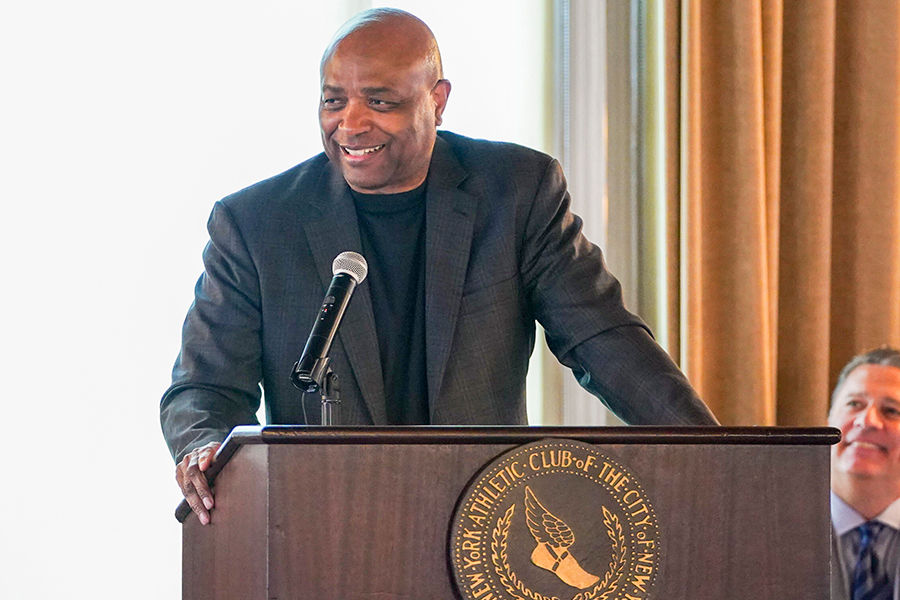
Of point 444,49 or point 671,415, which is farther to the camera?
point 444,49

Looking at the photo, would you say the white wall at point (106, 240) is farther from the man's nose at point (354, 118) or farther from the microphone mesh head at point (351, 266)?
the microphone mesh head at point (351, 266)

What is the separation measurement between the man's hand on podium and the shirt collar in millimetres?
1788

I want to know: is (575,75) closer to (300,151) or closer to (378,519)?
(300,151)

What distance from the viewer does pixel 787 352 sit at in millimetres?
3072

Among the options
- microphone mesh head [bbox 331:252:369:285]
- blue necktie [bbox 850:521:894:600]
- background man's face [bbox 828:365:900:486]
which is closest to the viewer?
microphone mesh head [bbox 331:252:369:285]

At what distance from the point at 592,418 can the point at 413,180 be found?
1.21m

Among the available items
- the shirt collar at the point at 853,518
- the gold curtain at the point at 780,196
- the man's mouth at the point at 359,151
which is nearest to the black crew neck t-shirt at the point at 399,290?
the man's mouth at the point at 359,151

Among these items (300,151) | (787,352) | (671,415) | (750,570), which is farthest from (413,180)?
(787,352)

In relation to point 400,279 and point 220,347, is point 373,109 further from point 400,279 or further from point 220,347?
point 220,347

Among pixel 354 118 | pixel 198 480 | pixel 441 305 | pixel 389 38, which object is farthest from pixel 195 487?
pixel 389 38

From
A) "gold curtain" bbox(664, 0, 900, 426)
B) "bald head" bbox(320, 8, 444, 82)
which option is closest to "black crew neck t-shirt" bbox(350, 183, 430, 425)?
"bald head" bbox(320, 8, 444, 82)

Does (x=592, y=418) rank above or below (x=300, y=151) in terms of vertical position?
below

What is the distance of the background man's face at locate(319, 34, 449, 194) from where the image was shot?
1782 mm

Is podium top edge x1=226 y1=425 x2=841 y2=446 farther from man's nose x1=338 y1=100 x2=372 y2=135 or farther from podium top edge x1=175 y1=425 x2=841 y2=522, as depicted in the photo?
man's nose x1=338 y1=100 x2=372 y2=135
